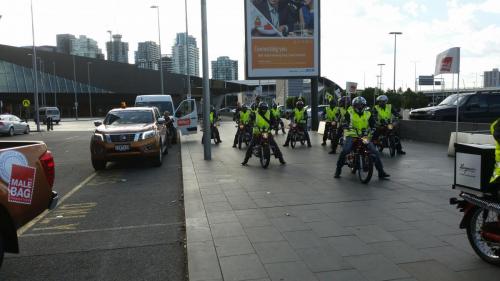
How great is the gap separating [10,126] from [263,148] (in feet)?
80.4

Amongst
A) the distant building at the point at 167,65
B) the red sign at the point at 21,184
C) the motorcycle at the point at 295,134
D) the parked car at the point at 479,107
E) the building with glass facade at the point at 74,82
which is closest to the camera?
the red sign at the point at 21,184

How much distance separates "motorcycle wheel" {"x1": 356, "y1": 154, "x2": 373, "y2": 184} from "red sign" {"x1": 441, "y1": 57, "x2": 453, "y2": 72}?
7219mm

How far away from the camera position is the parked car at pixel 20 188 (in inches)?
172

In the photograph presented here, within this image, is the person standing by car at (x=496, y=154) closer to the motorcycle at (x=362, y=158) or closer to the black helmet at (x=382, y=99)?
the motorcycle at (x=362, y=158)

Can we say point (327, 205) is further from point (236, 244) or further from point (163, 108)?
point (163, 108)

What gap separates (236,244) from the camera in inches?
208

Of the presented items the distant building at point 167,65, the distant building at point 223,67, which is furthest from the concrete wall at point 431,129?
the distant building at point 223,67

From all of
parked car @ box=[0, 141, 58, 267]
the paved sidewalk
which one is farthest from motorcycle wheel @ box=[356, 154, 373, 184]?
parked car @ box=[0, 141, 58, 267]

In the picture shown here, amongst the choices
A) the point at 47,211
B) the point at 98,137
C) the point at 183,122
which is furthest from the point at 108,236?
the point at 183,122

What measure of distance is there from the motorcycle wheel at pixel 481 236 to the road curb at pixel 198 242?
8.35 feet

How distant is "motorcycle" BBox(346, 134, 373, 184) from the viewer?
920 centimetres

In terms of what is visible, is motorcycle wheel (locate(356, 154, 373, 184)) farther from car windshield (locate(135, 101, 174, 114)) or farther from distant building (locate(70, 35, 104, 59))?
distant building (locate(70, 35, 104, 59))

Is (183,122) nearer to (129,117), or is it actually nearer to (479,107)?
(129,117)

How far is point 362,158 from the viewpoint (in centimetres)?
938
